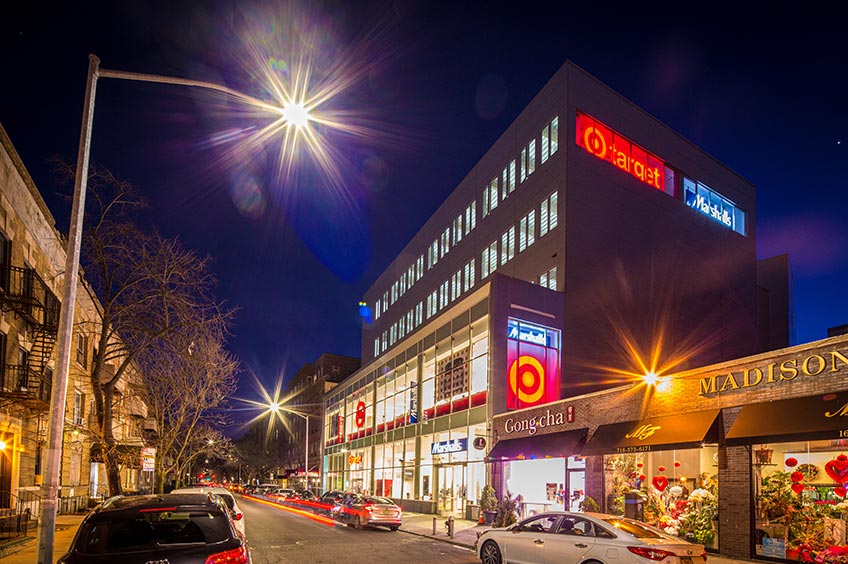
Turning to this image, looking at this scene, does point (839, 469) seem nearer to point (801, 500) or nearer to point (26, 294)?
point (801, 500)

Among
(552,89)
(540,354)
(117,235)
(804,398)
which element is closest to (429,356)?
(540,354)

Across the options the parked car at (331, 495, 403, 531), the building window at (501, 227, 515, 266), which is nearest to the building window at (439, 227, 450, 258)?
the building window at (501, 227, 515, 266)

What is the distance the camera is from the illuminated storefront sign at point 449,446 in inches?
1302

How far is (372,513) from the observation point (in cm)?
2555

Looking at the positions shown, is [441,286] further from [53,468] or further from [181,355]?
[53,468]

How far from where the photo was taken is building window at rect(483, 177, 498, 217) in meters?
42.3

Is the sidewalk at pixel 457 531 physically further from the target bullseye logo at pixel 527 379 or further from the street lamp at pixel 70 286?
the street lamp at pixel 70 286

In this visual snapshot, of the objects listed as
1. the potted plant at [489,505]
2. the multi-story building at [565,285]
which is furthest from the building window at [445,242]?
Result: the potted plant at [489,505]

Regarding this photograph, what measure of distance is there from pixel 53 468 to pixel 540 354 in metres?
25.3

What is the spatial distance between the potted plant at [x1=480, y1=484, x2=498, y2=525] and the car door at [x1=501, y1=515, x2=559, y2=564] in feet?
43.3

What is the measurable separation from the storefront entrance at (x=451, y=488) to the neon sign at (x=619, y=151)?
1842 centimetres

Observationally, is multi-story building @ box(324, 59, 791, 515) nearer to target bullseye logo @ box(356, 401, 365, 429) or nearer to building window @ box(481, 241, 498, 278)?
building window @ box(481, 241, 498, 278)

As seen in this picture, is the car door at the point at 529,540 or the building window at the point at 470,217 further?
the building window at the point at 470,217

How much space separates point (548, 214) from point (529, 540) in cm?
2473
